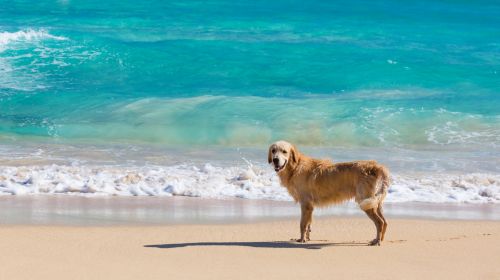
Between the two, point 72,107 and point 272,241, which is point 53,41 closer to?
point 72,107

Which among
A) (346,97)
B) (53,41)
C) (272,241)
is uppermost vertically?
(53,41)

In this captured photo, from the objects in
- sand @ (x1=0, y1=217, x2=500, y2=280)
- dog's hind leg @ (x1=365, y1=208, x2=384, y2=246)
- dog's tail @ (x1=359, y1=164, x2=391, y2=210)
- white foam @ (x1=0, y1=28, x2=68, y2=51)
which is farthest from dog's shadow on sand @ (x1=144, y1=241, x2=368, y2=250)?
white foam @ (x1=0, y1=28, x2=68, y2=51)

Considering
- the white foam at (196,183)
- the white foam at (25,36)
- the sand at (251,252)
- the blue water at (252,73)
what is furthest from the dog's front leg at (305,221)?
the white foam at (25,36)

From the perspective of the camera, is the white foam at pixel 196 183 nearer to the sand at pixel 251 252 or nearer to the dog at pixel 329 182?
the sand at pixel 251 252

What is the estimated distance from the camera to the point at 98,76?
21.8 metres

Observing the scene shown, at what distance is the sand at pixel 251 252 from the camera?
22.0 ft

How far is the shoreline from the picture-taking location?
912 centimetres

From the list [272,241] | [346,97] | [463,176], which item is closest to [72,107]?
[346,97]

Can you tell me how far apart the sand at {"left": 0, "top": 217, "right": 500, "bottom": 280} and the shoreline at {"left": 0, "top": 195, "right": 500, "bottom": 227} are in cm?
37

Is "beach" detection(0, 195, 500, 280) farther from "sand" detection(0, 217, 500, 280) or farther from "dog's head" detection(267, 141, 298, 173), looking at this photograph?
"dog's head" detection(267, 141, 298, 173)

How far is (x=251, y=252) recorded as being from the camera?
751cm

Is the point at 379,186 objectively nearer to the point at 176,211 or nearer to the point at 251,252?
the point at 251,252

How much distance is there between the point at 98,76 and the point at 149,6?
687cm

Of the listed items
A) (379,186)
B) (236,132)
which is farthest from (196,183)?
(236,132)
